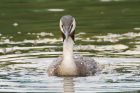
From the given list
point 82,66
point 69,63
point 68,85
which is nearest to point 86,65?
point 82,66

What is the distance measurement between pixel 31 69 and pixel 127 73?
6.80 ft

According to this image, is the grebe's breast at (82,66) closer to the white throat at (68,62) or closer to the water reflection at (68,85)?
the white throat at (68,62)

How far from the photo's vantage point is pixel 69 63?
17641 mm

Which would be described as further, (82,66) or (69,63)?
(82,66)

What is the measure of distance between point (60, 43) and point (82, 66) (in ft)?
10.4

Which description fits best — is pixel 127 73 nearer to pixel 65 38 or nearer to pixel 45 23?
pixel 65 38

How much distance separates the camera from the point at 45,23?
23.5 meters

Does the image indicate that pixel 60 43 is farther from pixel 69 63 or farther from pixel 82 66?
pixel 69 63

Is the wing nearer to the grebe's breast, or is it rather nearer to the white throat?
the grebe's breast

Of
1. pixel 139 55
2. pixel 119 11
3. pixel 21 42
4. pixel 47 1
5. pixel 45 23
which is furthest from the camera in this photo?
pixel 47 1

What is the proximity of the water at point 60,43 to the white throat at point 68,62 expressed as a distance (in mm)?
361

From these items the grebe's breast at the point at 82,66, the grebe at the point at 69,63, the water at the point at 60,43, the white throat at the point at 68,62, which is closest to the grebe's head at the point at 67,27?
the grebe at the point at 69,63

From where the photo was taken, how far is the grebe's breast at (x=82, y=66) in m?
17.6

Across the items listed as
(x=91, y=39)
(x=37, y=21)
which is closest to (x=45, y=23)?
(x=37, y=21)
